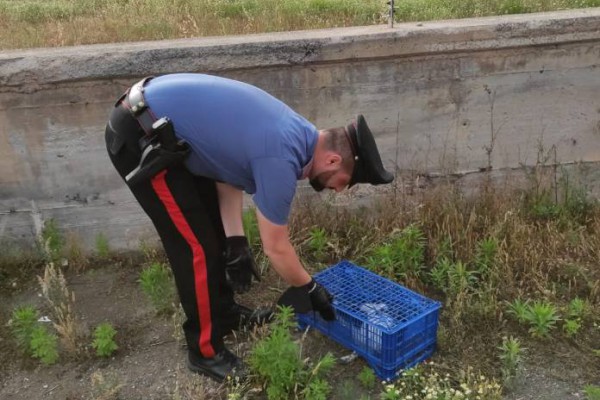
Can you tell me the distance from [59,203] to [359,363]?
225cm

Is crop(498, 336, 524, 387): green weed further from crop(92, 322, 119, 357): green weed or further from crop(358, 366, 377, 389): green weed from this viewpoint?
crop(92, 322, 119, 357): green weed

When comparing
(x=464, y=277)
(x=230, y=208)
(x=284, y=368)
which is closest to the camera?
(x=284, y=368)

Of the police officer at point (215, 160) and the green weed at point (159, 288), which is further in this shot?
the green weed at point (159, 288)

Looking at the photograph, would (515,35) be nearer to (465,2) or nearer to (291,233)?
(465,2)

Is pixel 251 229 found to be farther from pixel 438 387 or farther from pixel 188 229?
pixel 438 387

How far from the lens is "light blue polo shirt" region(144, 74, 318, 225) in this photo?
248 cm

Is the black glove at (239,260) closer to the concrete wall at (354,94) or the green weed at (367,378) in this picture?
the green weed at (367,378)

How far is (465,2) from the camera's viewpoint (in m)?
5.19

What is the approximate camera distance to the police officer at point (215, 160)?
2.51m

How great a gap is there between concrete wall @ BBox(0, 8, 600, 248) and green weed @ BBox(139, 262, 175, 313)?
60 centimetres

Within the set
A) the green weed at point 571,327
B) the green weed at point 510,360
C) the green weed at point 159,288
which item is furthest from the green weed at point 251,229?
the green weed at point 571,327

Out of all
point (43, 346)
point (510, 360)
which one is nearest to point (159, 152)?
point (43, 346)

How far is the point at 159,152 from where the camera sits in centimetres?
257

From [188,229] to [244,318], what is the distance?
86 centimetres
